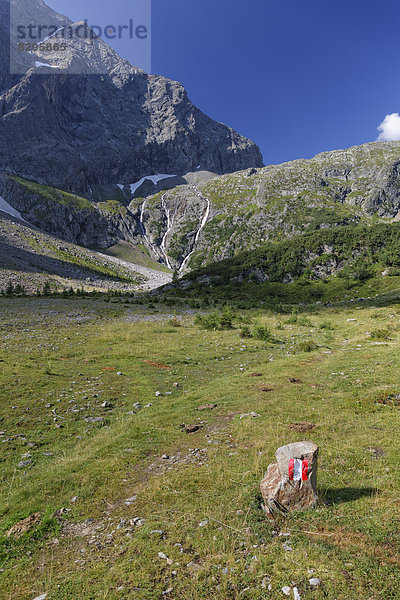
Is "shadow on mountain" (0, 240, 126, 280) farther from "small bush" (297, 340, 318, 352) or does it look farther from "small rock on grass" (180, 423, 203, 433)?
"small rock on grass" (180, 423, 203, 433)

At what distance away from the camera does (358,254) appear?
71250 mm

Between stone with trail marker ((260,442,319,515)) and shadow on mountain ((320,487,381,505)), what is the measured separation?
1.77 feet

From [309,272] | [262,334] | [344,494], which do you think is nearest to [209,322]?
[262,334]

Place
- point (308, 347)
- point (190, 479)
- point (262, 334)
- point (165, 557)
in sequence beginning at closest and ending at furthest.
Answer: point (165, 557)
point (190, 479)
point (308, 347)
point (262, 334)

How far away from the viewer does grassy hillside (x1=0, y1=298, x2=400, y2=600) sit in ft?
13.8

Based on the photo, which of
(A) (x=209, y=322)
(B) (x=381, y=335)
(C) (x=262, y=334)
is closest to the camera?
(B) (x=381, y=335)

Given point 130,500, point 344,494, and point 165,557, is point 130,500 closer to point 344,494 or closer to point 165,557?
point 165,557

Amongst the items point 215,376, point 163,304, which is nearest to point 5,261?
point 163,304

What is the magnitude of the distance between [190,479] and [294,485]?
2618mm

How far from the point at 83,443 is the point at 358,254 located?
259 feet

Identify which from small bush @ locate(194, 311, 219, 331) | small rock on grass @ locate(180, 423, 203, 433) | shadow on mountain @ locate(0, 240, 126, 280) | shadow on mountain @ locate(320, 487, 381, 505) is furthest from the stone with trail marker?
shadow on mountain @ locate(0, 240, 126, 280)

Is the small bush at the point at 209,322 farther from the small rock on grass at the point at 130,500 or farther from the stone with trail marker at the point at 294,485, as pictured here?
the stone with trail marker at the point at 294,485

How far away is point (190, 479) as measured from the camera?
666 centimetres

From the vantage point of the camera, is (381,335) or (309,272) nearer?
(381,335)
